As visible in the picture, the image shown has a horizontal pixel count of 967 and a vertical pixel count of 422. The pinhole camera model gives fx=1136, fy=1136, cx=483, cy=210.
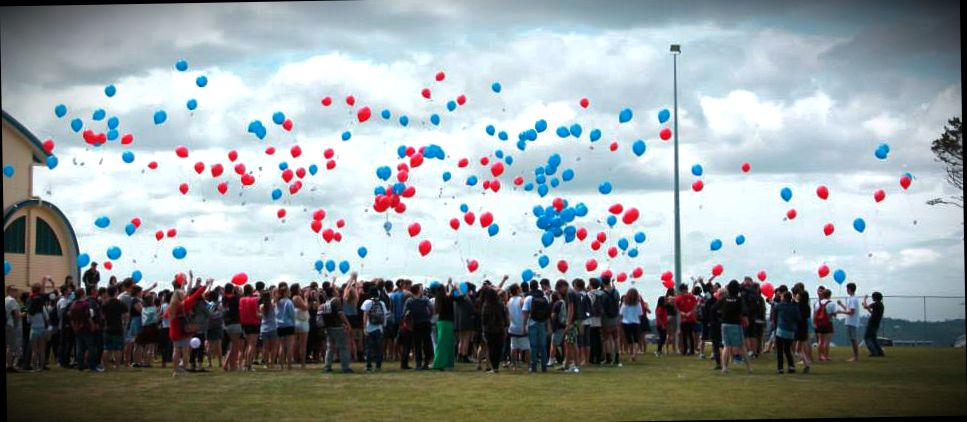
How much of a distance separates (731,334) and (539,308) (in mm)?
3384

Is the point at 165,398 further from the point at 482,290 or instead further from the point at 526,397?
the point at 482,290

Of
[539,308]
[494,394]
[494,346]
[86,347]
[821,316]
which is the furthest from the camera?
[821,316]

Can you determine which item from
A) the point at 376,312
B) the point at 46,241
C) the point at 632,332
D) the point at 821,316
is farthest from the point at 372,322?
the point at 46,241

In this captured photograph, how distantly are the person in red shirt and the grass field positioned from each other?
136 inches

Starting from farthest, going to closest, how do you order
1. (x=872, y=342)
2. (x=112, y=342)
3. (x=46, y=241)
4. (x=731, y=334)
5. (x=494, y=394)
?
(x=46, y=241) < (x=872, y=342) < (x=112, y=342) < (x=731, y=334) < (x=494, y=394)

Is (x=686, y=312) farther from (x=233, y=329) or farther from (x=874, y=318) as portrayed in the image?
(x=233, y=329)

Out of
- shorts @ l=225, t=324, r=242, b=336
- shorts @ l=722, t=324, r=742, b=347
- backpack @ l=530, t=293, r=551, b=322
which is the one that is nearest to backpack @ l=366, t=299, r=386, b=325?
shorts @ l=225, t=324, r=242, b=336

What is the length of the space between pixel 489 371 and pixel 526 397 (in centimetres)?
496

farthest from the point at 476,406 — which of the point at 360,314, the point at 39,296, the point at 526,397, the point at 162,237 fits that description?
the point at 162,237

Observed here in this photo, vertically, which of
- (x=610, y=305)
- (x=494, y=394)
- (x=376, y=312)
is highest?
(x=610, y=305)

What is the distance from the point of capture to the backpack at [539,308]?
66.5 ft

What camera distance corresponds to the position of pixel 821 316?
77.2 feet

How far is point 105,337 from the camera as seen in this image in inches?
848

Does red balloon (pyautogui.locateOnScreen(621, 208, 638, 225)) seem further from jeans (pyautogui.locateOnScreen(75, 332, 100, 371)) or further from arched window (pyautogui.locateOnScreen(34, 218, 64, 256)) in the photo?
arched window (pyautogui.locateOnScreen(34, 218, 64, 256))
